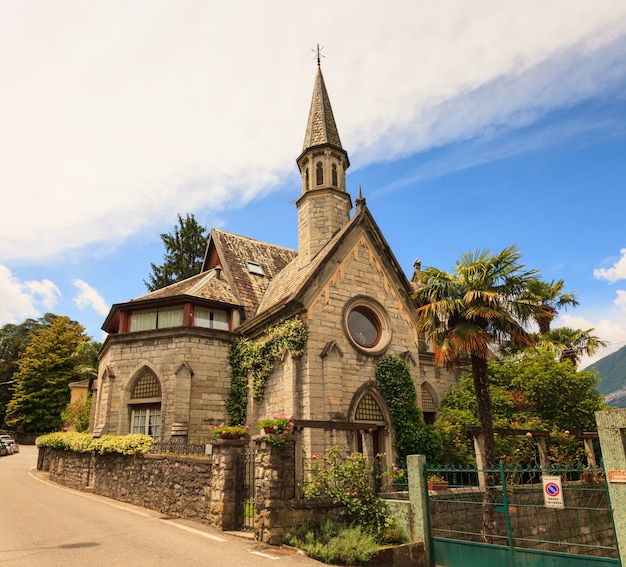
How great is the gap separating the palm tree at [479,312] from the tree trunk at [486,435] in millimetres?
26

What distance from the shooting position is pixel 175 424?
1812 cm

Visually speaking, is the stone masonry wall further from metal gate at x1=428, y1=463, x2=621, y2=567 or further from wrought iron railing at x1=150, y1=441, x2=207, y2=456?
metal gate at x1=428, y1=463, x2=621, y2=567

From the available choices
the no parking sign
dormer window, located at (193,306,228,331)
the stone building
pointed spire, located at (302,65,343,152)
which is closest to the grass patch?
the no parking sign

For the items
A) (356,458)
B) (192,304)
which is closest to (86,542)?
(356,458)

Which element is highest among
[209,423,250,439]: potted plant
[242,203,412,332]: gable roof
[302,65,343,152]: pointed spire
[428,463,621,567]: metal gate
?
[302,65,343,152]: pointed spire

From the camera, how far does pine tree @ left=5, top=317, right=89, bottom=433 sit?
46438 millimetres

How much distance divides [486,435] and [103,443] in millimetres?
13094

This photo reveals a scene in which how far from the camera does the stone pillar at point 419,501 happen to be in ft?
35.4

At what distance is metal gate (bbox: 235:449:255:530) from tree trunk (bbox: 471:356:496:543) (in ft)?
18.6

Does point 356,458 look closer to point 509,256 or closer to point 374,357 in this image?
point 374,357

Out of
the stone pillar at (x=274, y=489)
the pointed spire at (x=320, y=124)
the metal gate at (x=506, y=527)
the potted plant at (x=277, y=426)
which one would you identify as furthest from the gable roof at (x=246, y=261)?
the metal gate at (x=506, y=527)

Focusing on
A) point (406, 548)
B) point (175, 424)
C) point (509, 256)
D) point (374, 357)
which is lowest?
point (406, 548)

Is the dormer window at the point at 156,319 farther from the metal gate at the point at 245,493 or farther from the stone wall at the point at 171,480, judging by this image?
the metal gate at the point at 245,493

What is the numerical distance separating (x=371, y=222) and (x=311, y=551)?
1299cm
